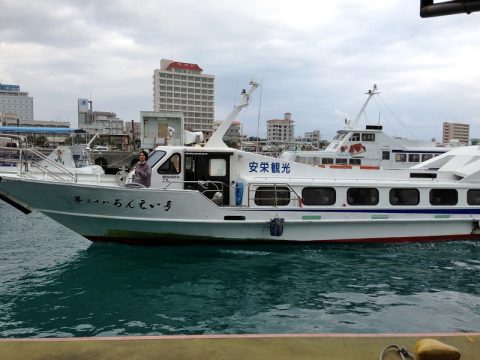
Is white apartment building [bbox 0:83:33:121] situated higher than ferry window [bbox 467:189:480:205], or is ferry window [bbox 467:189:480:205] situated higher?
white apartment building [bbox 0:83:33:121]

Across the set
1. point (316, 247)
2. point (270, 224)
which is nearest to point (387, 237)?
point (316, 247)

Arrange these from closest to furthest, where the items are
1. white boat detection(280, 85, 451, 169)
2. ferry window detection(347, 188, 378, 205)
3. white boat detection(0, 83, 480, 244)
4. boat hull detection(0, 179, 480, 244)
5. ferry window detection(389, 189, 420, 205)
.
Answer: boat hull detection(0, 179, 480, 244)
white boat detection(0, 83, 480, 244)
ferry window detection(347, 188, 378, 205)
ferry window detection(389, 189, 420, 205)
white boat detection(280, 85, 451, 169)

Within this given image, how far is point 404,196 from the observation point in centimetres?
1226

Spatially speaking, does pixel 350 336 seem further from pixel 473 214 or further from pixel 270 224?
pixel 473 214

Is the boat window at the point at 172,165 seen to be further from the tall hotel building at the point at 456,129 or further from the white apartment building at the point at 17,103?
the white apartment building at the point at 17,103

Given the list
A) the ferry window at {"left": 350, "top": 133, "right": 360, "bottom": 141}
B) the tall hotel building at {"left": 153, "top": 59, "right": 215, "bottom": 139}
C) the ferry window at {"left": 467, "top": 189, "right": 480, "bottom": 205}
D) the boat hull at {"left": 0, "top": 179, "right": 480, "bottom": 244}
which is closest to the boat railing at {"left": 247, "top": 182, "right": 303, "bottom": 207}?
the boat hull at {"left": 0, "top": 179, "right": 480, "bottom": 244}

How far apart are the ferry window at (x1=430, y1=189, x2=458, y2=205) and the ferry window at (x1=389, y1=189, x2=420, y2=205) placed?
27.3 inches

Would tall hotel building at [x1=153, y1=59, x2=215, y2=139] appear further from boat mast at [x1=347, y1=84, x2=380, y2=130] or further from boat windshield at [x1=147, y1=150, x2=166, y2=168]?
boat windshield at [x1=147, y1=150, x2=166, y2=168]

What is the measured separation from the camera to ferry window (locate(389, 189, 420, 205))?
12.2 metres

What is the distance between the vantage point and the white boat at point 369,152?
2492 centimetres

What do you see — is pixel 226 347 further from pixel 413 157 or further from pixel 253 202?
pixel 413 157

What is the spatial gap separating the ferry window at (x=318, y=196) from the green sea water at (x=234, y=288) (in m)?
1.26

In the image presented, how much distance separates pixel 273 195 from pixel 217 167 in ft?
5.80

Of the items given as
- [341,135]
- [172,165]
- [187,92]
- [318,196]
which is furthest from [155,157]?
[187,92]
